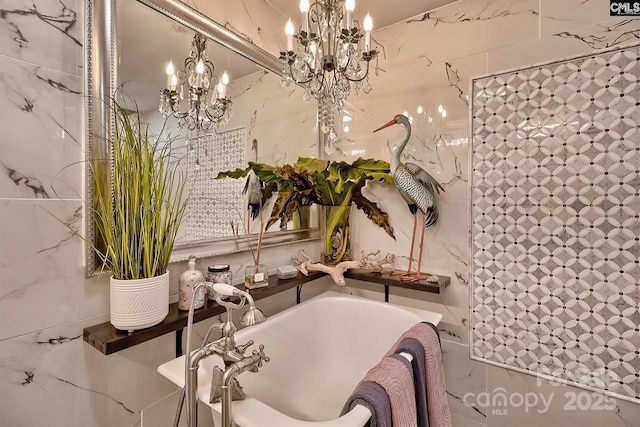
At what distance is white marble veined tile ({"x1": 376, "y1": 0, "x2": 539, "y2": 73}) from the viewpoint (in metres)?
1.53

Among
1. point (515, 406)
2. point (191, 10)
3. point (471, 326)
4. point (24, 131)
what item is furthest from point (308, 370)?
point (191, 10)

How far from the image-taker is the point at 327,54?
1.25 m

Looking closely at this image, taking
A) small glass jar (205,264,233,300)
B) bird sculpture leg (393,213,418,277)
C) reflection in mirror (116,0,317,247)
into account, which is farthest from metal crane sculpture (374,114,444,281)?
small glass jar (205,264,233,300)

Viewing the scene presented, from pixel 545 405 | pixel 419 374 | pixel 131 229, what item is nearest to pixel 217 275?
pixel 131 229

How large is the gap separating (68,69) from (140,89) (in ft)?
0.71

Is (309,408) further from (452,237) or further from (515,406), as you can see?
(452,237)

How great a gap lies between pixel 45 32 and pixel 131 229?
0.68 metres

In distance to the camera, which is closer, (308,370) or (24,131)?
(24,131)

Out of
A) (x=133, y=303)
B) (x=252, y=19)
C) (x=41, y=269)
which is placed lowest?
(x=133, y=303)

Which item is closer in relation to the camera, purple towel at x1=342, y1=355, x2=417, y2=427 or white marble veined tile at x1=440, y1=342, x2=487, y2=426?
purple towel at x1=342, y1=355, x2=417, y2=427

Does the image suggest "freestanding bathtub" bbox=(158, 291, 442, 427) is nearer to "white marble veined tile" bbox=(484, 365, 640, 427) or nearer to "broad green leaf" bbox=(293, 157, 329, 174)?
"white marble veined tile" bbox=(484, 365, 640, 427)

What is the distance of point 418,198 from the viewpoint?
5.24 ft

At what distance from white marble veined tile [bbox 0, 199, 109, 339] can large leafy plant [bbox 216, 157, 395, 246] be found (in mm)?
753

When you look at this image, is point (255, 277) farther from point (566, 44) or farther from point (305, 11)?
point (566, 44)
